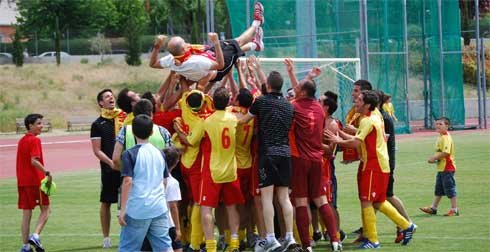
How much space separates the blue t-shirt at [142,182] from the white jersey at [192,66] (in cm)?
328

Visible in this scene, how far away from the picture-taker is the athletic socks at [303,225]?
12547mm

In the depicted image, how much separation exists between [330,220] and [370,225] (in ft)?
2.24

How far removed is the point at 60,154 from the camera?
114 ft

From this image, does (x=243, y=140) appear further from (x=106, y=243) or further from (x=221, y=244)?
(x=106, y=243)

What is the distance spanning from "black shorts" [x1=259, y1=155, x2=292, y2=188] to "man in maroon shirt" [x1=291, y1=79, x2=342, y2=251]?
34cm

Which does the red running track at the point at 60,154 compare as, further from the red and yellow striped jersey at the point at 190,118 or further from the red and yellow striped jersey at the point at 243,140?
the red and yellow striped jersey at the point at 243,140

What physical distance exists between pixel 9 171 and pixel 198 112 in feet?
58.5

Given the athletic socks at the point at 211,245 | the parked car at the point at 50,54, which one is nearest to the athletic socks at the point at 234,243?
the athletic socks at the point at 211,245

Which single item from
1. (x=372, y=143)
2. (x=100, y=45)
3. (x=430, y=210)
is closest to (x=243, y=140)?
(x=372, y=143)

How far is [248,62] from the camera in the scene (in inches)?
555

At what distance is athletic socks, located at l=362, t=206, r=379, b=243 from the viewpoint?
1305 centimetres

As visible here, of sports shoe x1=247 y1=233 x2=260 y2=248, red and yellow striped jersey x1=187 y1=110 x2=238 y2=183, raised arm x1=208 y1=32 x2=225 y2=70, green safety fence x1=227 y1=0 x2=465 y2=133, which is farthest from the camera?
green safety fence x1=227 y1=0 x2=465 y2=133

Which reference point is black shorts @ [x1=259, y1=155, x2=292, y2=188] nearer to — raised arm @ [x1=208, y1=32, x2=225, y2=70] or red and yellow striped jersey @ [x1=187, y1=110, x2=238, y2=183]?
red and yellow striped jersey @ [x1=187, y1=110, x2=238, y2=183]

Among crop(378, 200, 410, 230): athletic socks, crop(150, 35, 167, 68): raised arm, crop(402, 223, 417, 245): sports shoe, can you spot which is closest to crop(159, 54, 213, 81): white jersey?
crop(150, 35, 167, 68): raised arm
